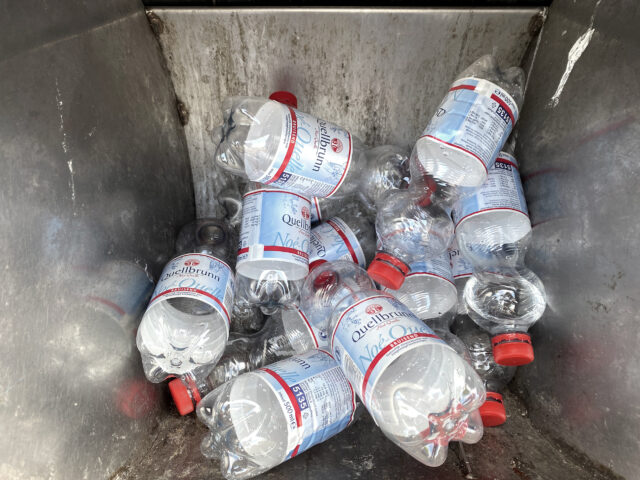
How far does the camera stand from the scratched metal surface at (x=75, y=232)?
726 mm

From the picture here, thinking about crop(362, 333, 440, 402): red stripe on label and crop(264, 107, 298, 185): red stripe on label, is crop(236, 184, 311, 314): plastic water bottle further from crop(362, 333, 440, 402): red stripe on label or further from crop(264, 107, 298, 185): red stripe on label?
crop(362, 333, 440, 402): red stripe on label

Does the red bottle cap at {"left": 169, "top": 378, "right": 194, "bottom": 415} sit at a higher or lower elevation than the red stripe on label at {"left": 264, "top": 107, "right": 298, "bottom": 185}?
lower

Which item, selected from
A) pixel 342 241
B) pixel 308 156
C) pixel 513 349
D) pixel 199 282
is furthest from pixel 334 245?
pixel 513 349

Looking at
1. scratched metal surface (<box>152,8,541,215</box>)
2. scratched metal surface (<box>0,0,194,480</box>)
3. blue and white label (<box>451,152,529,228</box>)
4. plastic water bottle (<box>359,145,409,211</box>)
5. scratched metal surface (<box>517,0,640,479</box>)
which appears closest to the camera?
scratched metal surface (<box>0,0,194,480</box>)

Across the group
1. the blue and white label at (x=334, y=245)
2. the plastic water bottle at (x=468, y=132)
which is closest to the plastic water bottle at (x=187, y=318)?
the blue and white label at (x=334, y=245)

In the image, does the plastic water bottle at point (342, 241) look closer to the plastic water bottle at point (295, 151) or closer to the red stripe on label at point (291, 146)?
the plastic water bottle at point (295, 151)

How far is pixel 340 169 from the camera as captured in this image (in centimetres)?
107

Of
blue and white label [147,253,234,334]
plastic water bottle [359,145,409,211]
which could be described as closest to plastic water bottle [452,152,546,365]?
plastic water bottle [359,145,409,211]

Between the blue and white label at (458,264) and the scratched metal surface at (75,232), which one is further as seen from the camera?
the blue and white label at (458,264)

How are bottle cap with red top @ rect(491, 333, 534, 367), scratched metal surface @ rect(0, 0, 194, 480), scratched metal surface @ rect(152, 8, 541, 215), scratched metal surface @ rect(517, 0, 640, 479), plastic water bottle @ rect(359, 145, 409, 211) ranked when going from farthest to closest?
plastic water bottle @ rect(359, 145, 409, 211) → scratched metal surface @ rect(152, 8, 541, 215) → bottle cap with red top @ rect(491, 333, 534, 367) → scratched metal surface @ rect(517, 0, 640, 479) → scratched metal surface @ rect(0, 0, 194, 480)

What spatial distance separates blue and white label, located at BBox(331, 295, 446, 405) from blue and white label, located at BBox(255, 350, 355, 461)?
0.31 ft

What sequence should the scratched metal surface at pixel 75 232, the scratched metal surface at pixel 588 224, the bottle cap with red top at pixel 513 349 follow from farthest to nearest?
the bottle cap with red top at pixel 513 349 → the scratched metal surface at pixel 588 224 → the scratched metal surface at pixel 75 232

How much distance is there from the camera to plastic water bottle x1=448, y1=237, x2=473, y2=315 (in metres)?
1.20

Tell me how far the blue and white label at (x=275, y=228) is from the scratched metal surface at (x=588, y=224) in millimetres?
601
